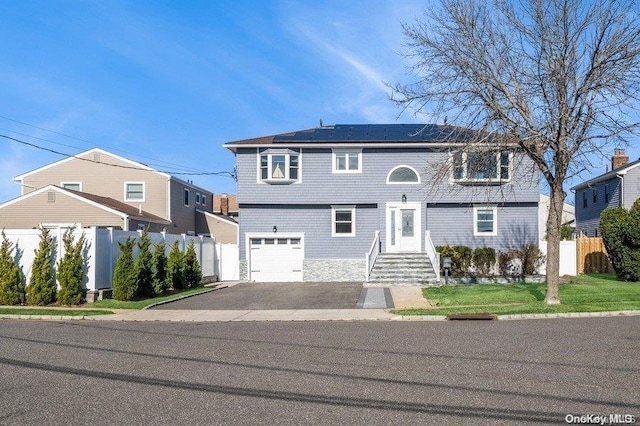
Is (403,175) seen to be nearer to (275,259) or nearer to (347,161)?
(347,161)

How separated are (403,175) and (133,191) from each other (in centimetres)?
1722

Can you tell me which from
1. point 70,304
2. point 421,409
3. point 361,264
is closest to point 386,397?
point 421,409

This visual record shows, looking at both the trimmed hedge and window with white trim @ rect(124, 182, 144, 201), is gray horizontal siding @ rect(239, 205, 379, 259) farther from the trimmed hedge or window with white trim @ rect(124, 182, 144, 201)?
window with white trim @ rect(124, 182, 144, 201)

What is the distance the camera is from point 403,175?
3088 centimetres

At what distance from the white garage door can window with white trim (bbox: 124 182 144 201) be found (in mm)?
10693

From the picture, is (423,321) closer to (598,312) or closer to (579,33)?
Answer: (598,312)

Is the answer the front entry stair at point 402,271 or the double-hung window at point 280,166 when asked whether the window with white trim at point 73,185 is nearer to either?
the double-hung window at point 280,166

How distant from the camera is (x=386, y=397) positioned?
7148 mm

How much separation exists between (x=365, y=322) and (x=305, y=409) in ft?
29.8

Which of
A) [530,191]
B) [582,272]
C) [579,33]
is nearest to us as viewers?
[579,33]

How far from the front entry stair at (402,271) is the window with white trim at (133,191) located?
1648 centimetres

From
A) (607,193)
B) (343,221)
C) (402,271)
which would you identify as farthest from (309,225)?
(607,193)

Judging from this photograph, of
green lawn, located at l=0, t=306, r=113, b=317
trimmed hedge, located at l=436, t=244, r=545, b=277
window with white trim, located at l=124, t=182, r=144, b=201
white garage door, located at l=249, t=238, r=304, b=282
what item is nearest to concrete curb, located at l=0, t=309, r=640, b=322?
green lawn, located at l=0, t=306, r=113, b=317

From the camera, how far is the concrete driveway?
19.7 meters
